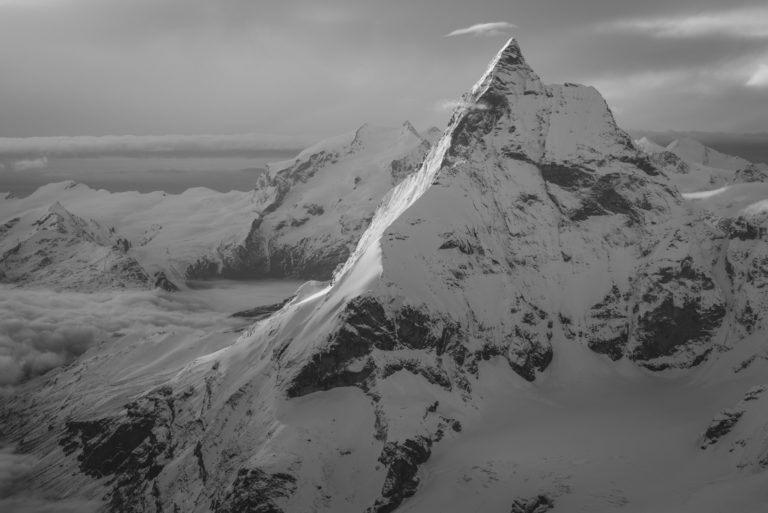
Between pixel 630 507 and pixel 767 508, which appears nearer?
pixel 767 508

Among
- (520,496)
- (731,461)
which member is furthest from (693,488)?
(520,496)

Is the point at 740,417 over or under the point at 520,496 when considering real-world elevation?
over

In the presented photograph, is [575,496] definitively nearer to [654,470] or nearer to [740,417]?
[654,470]

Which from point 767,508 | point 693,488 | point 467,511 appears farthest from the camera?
point 467,511

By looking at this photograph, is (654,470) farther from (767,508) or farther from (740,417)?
(767,508)

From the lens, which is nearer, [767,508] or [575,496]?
[767,508]

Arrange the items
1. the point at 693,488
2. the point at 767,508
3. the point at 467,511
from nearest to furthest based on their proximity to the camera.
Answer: the point at 767,508 → the point at 693,488 → the point at 467,511

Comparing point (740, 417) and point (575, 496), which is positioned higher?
point (740, 417)

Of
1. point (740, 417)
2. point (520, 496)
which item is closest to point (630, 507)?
point (520, 496)
